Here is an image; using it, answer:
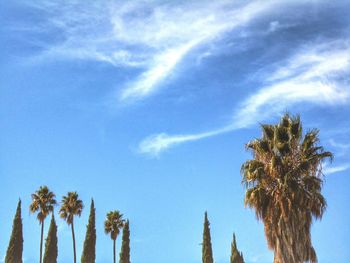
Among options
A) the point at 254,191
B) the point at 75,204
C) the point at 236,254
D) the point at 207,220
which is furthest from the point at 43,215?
the point at 254,191

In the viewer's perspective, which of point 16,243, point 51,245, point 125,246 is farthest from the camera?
point 125,246

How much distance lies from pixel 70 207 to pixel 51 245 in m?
6.83

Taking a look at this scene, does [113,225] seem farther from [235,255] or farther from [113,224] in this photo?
[235,255]

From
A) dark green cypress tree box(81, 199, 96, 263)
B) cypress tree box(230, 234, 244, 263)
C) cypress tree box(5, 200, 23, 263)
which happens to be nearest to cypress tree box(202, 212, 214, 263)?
cypress tree box(230, 234, 244, 263)

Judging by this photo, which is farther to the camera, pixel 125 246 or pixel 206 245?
pixel 206 245

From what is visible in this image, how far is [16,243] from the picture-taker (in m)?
81.8

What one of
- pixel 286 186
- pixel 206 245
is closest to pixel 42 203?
pixel 206 245

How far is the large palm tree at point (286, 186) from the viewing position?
85.3 feet

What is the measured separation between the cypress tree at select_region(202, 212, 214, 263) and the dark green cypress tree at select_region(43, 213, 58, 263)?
82.8ft

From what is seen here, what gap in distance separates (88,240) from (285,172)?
64.6 m

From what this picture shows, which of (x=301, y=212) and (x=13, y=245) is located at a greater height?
(x=13, y=245)

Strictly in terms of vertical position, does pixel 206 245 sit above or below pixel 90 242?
above

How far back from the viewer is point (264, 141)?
27844mm

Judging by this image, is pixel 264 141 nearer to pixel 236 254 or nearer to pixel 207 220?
pixel 207 220
